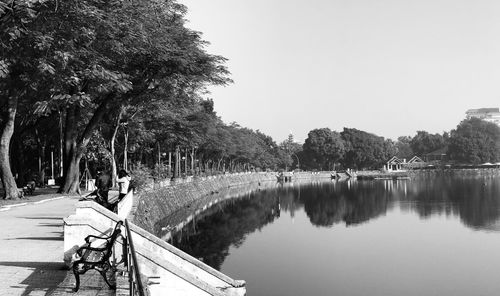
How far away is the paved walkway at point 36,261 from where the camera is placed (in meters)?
8.43

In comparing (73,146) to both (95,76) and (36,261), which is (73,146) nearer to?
(95,76)

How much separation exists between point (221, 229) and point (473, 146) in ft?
477

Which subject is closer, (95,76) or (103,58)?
(95,76)

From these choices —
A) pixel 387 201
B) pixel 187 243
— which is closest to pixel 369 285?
pixel 187 243

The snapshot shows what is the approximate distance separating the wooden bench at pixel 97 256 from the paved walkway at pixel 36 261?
0.23 metres

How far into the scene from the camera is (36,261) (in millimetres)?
10633

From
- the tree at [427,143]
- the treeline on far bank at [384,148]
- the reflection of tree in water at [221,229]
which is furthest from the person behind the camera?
the tree at [427,143]

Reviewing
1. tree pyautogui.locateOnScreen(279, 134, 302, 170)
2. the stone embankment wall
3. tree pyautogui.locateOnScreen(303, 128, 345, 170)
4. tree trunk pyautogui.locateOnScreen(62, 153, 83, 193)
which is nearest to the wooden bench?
the stone embankment wall

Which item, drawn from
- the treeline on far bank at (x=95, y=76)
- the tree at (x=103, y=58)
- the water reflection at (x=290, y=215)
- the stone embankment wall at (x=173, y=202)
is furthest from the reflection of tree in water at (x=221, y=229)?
the tree at (x=103, y=58)

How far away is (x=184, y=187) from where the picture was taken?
50.0 meters

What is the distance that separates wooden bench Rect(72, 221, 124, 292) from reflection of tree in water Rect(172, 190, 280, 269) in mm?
13918

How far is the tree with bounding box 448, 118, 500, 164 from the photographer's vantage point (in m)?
163

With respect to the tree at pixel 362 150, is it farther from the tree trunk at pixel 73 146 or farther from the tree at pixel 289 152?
the tree trunk at pixel 73 146

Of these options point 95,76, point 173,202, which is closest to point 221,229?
point 173,202
